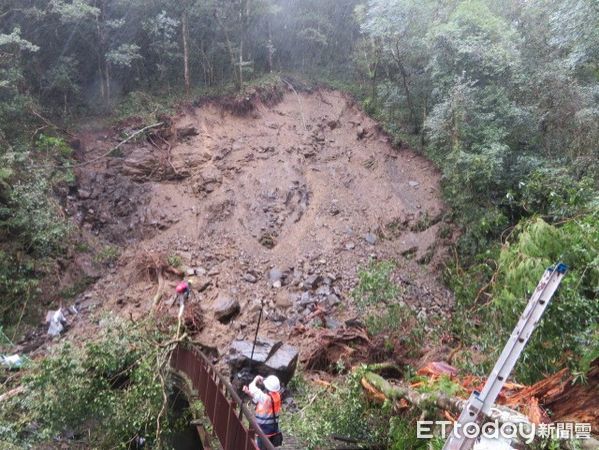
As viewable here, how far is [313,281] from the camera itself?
11805mm

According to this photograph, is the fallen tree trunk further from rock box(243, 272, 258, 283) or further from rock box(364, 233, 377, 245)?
rock box(364, 233, 377, 245)

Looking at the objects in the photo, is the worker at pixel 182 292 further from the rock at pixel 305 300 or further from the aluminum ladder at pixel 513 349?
the aluminum ladder at pixel 513 349

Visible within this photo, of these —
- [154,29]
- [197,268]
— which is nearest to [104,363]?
[197,268]

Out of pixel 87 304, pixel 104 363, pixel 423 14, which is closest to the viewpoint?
pixel 104 363

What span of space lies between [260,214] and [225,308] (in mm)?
4328

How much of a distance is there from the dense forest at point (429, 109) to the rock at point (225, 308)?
3.69m

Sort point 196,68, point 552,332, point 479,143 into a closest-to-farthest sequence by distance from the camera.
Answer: point 552,332 → point 479,143 → point 196,68

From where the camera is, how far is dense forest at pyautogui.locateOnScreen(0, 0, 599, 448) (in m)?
5.75

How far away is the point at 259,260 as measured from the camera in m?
12.4

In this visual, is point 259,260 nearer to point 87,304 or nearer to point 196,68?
point 87,304

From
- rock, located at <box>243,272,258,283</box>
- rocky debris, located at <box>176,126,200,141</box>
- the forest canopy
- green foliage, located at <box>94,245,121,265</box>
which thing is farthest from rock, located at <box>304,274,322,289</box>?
rocky debris, located at <box>176,126,200,141</box>

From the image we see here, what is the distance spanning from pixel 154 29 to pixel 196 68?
110 inches

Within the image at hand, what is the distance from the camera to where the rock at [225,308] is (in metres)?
10.3

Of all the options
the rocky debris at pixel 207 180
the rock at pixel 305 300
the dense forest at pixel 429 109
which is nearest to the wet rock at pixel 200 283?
the rock at pixel 305 300
